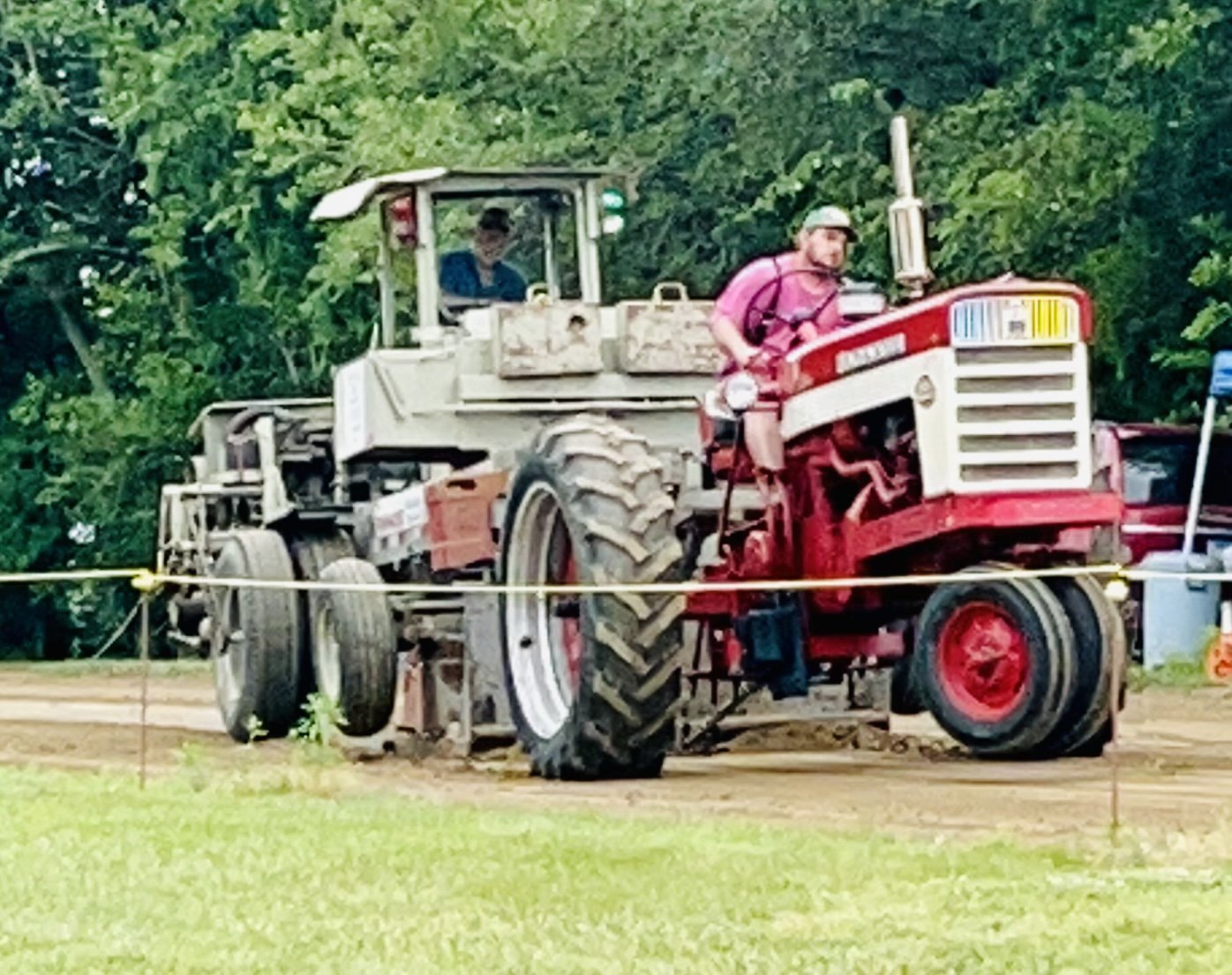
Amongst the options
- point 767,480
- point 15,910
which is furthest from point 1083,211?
point 15,910

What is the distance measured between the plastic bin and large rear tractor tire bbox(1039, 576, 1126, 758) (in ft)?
38.4

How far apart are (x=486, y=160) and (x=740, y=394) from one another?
16.6m

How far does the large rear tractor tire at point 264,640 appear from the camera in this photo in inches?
760

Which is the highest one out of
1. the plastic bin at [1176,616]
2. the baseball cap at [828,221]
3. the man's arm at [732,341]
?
the baseball cap at [828,221]

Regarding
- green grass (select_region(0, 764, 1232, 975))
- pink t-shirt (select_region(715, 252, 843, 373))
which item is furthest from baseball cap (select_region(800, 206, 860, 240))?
green grass (select_region(0, 764, 1232, 975))

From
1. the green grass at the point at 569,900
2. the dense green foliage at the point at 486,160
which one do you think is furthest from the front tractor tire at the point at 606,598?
the dense green foliage at the point at 486,160

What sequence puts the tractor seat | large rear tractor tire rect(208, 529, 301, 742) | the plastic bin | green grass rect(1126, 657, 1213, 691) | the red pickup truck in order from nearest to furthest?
the tractor seat, large rear tractor tire rect(208, 529, 301, 742), green grass rect(1126, 657, 1213, 691), the plastic bin, the red pickup truck

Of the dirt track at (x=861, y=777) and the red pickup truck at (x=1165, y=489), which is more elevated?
the red pickup truck at (x=1165, y=489)

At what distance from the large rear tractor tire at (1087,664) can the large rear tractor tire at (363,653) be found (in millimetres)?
3618

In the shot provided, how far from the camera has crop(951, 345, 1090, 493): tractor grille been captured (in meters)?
→ 15.3

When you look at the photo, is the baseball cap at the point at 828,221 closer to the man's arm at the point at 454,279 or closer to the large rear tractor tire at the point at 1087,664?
the large rear tractor tire at the point at 1087,664

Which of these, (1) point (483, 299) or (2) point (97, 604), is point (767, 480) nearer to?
(1) point (483, 299)

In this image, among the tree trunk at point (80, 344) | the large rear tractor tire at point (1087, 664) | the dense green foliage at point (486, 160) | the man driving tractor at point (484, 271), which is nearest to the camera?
the large rear tractor tire at point (1087, 664)

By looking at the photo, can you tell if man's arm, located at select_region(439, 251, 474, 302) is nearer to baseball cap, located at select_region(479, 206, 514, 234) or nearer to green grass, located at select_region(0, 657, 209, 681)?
baseball cap, located at select_region(479, 206, 514, 234)
